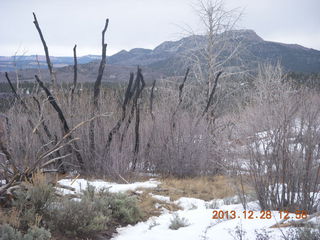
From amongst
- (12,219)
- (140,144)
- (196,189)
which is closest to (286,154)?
(196,189)

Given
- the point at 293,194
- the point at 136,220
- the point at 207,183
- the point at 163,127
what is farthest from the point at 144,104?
the point at 293,194

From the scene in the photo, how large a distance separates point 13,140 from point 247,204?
6.05 m

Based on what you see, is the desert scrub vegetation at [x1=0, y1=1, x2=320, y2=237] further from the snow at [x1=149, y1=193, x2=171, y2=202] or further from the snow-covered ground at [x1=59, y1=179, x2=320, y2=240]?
the snow at [x1=149, y1=193, x2=171, y2=202]

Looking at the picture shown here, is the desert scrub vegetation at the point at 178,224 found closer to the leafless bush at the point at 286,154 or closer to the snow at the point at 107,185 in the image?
the leafless bush at the point at 286,154

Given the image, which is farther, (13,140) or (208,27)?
(208,27)

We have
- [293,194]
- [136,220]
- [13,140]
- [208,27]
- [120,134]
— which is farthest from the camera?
[208,27]

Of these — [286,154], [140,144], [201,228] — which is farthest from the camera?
[140,144]

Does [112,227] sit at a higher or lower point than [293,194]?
lower

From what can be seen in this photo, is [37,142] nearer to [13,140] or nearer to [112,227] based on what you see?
[13,140]

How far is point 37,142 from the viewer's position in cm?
862

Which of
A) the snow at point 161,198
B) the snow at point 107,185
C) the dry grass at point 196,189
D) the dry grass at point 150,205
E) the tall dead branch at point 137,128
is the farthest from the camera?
the tall dead branch at point 137,128

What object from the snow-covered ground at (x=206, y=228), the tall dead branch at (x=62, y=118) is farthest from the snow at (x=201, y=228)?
the tall dead branch at (x=62, y=118)
